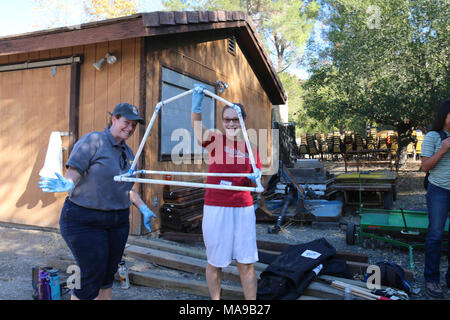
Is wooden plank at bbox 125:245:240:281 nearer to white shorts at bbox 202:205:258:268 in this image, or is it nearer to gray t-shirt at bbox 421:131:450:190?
white shorts at bbox 202:205:258:268

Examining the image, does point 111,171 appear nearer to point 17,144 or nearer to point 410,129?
point 17,144

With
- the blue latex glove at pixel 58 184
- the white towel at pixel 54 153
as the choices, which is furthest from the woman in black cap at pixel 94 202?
the white towel at pixel 54 153

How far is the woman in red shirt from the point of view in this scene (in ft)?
8.45

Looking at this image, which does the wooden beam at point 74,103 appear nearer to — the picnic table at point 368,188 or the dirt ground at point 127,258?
the dirt ground at point 127,258

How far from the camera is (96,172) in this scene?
2260 mm

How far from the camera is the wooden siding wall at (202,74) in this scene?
539cm

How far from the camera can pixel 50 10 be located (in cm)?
2539

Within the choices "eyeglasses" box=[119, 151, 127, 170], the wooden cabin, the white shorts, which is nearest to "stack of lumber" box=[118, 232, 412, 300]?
the wooden cabin

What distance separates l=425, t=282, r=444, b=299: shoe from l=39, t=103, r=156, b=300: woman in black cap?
3074 mm

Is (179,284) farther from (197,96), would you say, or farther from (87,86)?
(87,86)

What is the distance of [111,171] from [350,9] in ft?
40.6

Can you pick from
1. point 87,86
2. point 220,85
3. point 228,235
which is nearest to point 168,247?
point 228,235

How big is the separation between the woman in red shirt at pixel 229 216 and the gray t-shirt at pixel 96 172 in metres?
0.72

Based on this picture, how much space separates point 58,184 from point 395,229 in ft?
14.7
